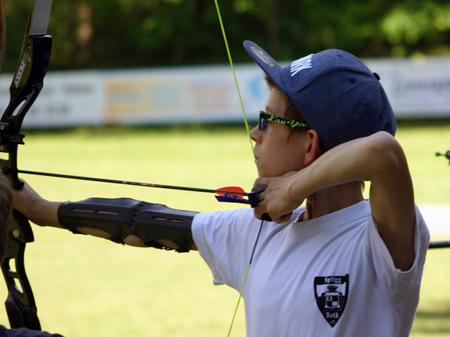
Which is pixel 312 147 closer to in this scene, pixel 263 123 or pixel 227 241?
pixel 263 123

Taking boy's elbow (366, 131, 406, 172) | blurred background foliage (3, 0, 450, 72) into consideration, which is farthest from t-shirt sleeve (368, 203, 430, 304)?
blurred background foliage (3, 0, 450, 72)

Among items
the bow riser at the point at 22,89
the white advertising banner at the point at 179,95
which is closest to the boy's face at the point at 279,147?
the bow riser at the point at 22,89

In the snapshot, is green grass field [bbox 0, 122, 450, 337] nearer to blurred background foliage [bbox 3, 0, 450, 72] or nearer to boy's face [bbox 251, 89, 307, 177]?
boy's face [bbox 251, 89, 307, 177]

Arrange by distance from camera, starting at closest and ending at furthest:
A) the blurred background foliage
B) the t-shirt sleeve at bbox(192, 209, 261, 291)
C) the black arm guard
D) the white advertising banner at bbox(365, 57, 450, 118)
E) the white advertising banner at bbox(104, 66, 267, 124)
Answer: the t-shirt sleeve at bbox(192, 209, 261, 291)
the black arm guard
the white advertising banner at bbox(365, 57, 450, 118)
the white advertising banner at bbox(104, 66, 267, 124)
the blurred background foliage

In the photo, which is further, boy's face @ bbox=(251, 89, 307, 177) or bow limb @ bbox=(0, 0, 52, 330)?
bow limb @ bbox=(0, 0, 52, 330)

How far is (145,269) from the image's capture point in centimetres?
539

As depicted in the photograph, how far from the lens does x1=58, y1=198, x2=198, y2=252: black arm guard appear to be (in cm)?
185

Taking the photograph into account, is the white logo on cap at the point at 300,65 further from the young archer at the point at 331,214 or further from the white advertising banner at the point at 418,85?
the white advertising banner at the point at 418,85

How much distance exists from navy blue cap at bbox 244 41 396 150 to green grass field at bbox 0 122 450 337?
2570 mm

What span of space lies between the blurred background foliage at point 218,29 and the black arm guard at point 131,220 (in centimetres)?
2013

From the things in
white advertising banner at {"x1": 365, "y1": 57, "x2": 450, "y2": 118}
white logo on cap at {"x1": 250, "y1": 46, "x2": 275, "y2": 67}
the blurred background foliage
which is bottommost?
white logo on cap at {"x1": 250, "y1": 46, "x2": 275, "y2": 67}

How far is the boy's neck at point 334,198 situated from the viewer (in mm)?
1565

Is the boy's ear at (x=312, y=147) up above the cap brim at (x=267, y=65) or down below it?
below

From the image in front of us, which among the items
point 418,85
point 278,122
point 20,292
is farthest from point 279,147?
point 418,85
